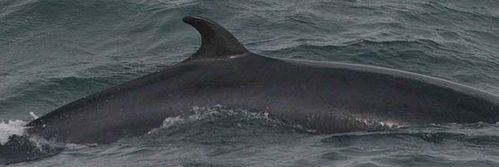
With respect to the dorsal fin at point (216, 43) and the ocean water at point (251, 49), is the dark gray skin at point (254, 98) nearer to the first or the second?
the dorsal fin at point (216, 43)

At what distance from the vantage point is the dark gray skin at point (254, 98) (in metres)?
9.96

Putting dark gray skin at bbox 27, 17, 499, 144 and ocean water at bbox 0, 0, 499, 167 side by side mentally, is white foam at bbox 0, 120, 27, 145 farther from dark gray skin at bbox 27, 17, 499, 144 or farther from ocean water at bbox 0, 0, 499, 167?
dark gray skin at bbox 27, 17, 499, 144

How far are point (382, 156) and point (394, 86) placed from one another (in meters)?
1.32

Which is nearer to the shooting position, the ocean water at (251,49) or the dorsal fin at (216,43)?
the ocean water at (251,49)

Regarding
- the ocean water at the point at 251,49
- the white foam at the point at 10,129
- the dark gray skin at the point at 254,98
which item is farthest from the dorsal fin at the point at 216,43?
the white foam at the point at 10,129

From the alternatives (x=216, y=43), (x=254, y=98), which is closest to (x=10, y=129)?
(x=216, y=43)

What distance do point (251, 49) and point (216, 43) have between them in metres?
6.01

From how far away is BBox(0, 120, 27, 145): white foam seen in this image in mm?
10419

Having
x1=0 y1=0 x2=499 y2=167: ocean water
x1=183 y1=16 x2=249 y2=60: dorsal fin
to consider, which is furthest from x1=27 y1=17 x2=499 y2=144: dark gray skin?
x1=0 y1=0 x2=499 y2=167: ocean water

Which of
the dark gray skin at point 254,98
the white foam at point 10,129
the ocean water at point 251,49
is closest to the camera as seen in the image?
the ocean water at point 251,49

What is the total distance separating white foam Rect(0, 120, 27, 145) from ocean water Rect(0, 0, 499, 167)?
33 mm

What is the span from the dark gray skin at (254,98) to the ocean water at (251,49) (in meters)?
0.14

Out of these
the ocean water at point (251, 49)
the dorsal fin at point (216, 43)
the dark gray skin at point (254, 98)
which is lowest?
the ocean water at point (251, 49)

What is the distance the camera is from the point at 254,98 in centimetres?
1000
